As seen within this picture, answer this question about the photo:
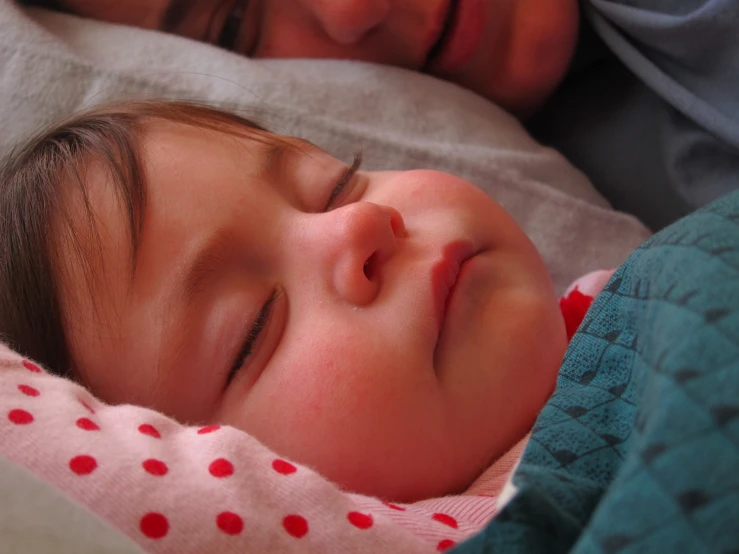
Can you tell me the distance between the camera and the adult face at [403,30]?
46.9 inches

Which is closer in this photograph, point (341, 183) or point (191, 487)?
point (191, 487)

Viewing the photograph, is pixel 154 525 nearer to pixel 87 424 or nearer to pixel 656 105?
pixel 87 424

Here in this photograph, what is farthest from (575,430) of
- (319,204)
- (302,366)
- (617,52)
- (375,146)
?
(617,52)

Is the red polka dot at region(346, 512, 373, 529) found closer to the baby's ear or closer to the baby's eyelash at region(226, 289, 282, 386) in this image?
the baby's eyelash at region(226, 289, 282, 386)

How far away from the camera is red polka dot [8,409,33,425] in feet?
1.67

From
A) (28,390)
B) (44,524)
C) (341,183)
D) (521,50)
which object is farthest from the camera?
(521,50)

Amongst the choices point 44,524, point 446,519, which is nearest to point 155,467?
point 44,524

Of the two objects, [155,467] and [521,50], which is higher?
[521,50]

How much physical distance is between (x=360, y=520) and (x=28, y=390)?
32cm

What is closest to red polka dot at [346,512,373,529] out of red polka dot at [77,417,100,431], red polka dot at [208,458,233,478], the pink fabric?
the pink fabric

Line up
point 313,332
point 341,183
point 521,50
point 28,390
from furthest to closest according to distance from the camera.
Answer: point 521,50 < point 341,183 < point 313,332 < point 28,390

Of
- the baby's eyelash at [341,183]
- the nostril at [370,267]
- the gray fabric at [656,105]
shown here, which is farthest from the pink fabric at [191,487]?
the gray fabric at [656,105]

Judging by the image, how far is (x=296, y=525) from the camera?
50 centimetres

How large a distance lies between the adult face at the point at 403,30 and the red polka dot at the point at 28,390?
2.75 ft
